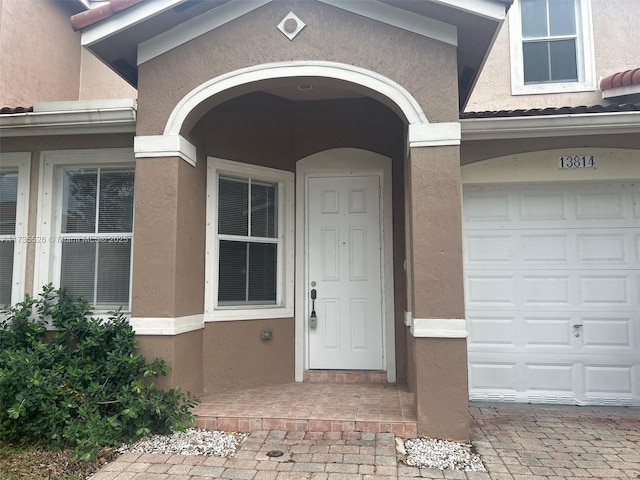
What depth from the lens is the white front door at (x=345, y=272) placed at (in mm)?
5449

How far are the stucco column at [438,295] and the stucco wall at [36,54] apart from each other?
6.60m

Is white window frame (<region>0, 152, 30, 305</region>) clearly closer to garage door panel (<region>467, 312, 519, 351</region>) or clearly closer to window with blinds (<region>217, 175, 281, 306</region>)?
window with blinds (<region>217, 175, 281, 306</region>)

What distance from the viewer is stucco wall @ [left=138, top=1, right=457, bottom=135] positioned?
414cm

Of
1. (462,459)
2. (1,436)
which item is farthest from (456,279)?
(1,436)

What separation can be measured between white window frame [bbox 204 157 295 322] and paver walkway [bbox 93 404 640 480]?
152cm

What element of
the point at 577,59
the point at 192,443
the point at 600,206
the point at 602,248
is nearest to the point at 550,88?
the point at 577,59

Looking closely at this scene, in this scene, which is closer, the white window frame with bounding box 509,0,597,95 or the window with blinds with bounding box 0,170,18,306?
the window with blinds with bounding box 0,170,18,306

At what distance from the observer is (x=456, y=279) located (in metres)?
3.94

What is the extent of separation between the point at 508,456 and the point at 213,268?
3.36 m

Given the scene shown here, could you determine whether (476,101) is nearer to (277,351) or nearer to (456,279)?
(456,279)

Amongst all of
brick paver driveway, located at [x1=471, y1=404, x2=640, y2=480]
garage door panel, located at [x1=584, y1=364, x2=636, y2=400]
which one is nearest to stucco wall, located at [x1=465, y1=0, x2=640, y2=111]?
garage door panel, located at [x1=584, y1=364, x2=636, y2=400]

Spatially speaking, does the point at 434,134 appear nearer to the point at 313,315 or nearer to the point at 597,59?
the point at 313,315

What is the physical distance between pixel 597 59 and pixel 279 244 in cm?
578

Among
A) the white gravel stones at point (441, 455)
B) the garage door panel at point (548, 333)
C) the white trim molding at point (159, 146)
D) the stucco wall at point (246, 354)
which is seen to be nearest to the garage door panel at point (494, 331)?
the garage door panel at point (548, 333)
